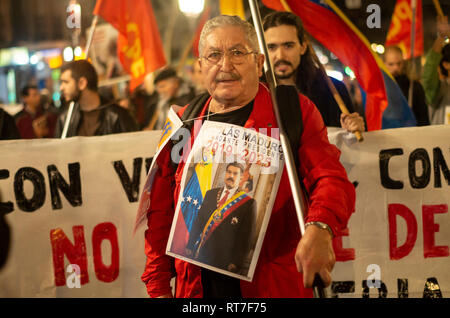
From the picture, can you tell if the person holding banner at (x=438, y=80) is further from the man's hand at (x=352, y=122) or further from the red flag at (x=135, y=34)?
the red flag at (x=135, y=34)

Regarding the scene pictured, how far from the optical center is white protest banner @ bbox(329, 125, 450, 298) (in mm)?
2771

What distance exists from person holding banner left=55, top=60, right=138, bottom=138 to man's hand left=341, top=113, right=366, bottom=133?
134 centimetres

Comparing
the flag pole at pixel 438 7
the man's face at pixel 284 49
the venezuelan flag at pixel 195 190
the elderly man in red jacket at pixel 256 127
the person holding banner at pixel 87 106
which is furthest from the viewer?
the person holding banner at pixel 87 106

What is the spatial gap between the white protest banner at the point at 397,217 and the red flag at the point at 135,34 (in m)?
1.30

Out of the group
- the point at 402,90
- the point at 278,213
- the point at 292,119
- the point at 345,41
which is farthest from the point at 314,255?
the point at 402,90

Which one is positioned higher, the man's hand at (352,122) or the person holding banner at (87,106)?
the person holding banner at (87,106)

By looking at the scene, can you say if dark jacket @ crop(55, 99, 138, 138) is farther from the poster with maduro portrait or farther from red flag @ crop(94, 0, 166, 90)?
the poster with maduro portrait

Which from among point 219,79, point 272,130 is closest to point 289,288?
point 272,130

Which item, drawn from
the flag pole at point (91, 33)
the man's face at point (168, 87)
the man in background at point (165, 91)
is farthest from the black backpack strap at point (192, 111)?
the man's face at point (168, 87)

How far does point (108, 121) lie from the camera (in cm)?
331

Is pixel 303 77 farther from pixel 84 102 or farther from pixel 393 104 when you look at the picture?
pixel 84 102

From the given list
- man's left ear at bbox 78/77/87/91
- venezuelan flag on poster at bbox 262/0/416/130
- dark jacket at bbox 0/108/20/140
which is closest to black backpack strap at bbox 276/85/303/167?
venezuelan flag on poster at bbox 262/0/416/130

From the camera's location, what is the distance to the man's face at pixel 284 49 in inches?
107

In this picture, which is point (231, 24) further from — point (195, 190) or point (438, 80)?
point (438, 80)
